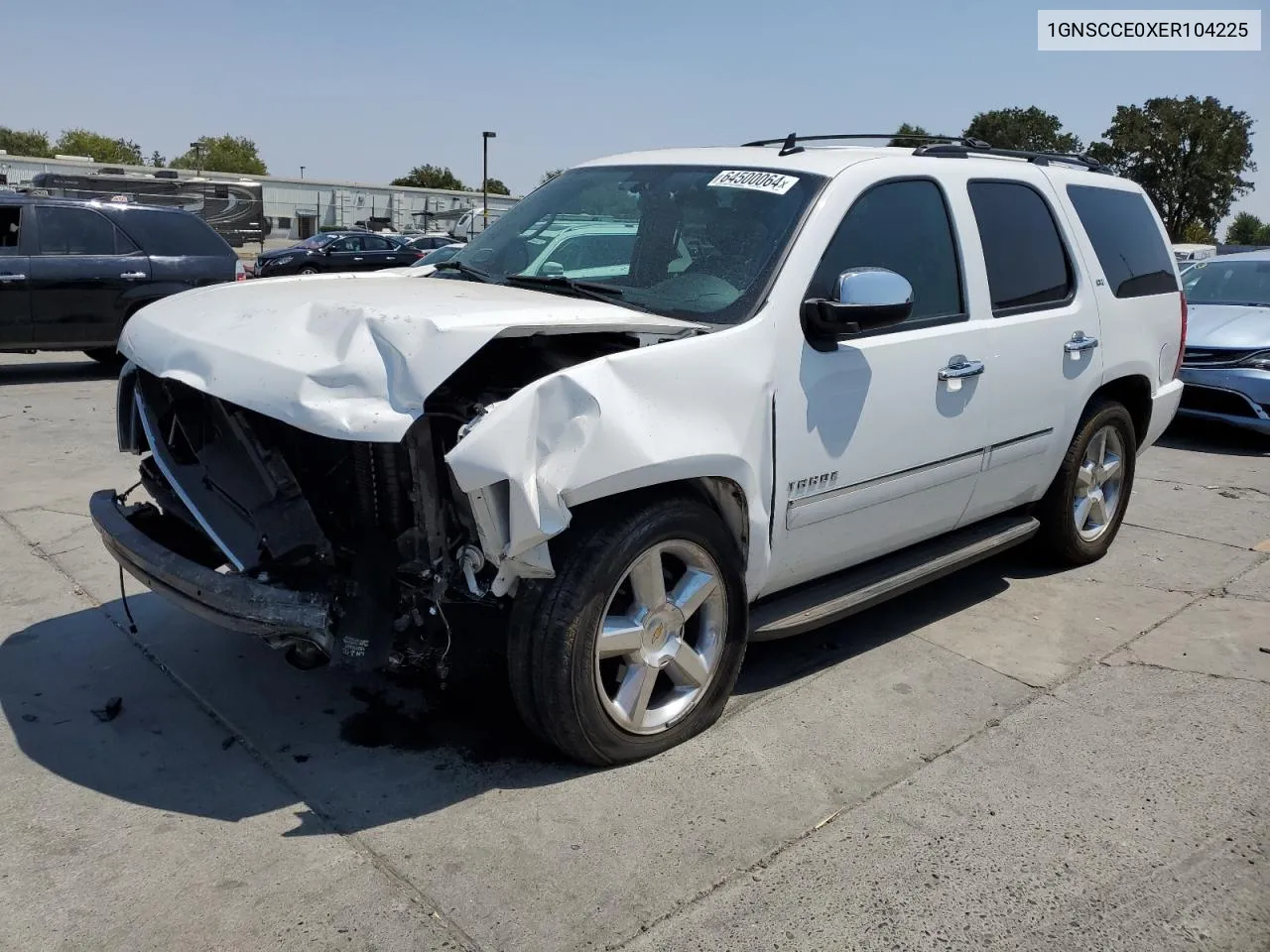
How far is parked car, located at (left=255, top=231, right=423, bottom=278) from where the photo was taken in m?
26.7

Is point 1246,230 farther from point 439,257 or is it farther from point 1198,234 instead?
point 439,257

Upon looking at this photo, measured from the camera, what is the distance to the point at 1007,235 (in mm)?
4426

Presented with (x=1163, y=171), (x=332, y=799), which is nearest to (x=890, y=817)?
(x=332, y=799)

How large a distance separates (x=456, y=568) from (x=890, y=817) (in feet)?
4.82

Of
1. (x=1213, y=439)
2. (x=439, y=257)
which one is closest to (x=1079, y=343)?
(x=1213, y=439)

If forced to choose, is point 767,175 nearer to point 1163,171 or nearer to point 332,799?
point 332,799

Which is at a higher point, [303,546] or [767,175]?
[767,175]

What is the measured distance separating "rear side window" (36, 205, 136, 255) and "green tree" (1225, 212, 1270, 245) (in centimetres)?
7026

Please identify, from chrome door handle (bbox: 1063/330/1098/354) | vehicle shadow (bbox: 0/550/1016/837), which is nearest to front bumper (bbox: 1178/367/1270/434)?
chrome door handle (bbox: 1063/330/1098/354)

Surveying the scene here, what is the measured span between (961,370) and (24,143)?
11015cm

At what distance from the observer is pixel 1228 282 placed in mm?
10203

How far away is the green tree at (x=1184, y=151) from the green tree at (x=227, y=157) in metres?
76.3

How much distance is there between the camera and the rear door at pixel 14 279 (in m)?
9.74

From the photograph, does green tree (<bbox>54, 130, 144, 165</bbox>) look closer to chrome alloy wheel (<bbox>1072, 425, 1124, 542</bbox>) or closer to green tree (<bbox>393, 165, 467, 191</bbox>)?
green tree (<bbox>393, 165, 467, 191</bbox>)
